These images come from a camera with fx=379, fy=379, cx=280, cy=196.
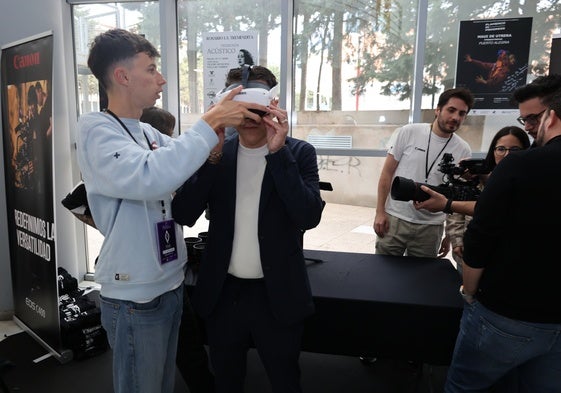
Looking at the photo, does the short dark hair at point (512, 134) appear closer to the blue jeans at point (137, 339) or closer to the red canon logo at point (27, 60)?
the blue jeans at point (137, 339)

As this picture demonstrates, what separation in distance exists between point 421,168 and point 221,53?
1814 millimetres

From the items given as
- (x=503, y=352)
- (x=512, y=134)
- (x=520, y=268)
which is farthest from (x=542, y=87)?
(x=503, y=352)

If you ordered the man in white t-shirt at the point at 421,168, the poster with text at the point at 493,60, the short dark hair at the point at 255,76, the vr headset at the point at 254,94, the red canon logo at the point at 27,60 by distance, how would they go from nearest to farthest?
the vr headset at the point at 254,94 < the short dark hair at the point at 255,76 < the man in white t-shirt at the point at 421,168 < the red canon logo at the point at 27,60 < the poster with text at the point at 493,60

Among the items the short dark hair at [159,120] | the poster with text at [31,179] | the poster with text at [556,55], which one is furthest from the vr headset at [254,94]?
the poster with text at [556,55]

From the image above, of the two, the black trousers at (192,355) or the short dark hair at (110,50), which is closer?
the short dark hair at (110,50)

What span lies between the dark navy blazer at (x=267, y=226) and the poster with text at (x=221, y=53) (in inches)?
74.5

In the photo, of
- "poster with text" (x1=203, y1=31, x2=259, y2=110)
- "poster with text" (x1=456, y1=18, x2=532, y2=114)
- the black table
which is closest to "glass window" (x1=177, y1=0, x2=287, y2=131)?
"poster with text" (x1=203, y1=31, x2=259, y2=110)

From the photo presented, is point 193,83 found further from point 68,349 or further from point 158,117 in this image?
point 68,349

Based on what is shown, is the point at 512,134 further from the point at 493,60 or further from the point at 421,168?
the point at 493,60

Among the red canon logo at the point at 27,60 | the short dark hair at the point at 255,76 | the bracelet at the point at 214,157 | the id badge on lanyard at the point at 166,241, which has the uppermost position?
the red canon logo at the point at 27,60

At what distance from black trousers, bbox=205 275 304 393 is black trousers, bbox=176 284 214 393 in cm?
16

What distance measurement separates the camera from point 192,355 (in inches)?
59.7

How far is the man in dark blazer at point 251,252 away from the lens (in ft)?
4.02

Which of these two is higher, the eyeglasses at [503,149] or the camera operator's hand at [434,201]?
the eyeglasses at [503,149]
